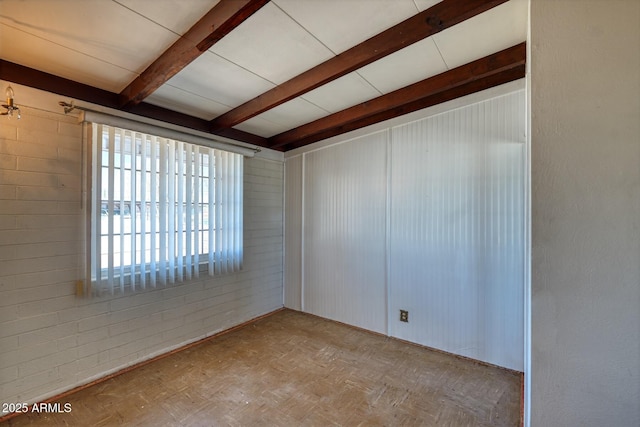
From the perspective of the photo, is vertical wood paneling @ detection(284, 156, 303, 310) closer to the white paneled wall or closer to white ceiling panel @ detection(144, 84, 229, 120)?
the white paneled wall

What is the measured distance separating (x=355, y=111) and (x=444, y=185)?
1.21 m

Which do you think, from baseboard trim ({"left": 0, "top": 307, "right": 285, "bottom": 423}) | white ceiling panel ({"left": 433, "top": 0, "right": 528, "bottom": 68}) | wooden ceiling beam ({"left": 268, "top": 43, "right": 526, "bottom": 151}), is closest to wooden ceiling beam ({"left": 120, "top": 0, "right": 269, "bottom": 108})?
white ceiling panel ({"left": 433, "top": 0, "right": 528, "bottom": 68})

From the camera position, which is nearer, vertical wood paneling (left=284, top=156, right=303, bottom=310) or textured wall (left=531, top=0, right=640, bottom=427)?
textured wall (left=531, top=0, right=640, bottom=427)

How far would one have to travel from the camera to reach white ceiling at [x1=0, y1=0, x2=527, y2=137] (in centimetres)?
145

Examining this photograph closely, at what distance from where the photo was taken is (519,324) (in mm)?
2250

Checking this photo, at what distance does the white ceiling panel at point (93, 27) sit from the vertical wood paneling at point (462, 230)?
236 cm

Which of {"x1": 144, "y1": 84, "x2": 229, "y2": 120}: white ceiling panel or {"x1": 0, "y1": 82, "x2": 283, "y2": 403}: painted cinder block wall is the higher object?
{"x1": 144, "y1": 84, "x2": 229, "y2": 120}: white ceiling panel

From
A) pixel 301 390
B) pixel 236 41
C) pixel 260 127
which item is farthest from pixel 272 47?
pixel 301 390

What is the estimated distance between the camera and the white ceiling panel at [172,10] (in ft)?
4.53

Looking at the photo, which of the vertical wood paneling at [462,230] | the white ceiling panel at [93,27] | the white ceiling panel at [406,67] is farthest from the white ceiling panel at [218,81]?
the vertical wood paneling at [462,230]

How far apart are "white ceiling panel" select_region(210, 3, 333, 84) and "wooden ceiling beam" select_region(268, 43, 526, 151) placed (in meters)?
0.88

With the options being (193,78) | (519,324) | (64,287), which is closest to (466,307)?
(519,324)

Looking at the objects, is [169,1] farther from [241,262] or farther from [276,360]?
[276,360]

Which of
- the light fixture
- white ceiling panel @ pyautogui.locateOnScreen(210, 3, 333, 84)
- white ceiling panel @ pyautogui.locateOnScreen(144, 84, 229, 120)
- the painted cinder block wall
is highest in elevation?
white ceiling panel @ pyautogui.locateOnScreen(210, 3, 333, 84)
